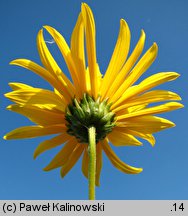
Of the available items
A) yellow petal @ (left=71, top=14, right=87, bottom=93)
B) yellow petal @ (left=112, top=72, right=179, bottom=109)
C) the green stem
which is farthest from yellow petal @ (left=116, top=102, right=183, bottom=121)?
the green stem

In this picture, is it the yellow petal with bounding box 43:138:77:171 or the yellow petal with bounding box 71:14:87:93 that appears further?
→ the yellow petal with bounding box 43:138:77:171

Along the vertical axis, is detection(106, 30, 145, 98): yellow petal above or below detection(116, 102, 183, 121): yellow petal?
above

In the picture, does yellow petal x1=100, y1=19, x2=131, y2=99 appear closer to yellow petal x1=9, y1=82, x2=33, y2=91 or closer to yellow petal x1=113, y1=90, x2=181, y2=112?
yellow petal x1=113, y1=90, x2=181, y2=112

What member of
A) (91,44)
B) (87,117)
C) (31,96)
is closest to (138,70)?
(91,44)

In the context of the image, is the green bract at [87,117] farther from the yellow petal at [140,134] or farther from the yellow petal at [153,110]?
the yellow petal at [140,134]

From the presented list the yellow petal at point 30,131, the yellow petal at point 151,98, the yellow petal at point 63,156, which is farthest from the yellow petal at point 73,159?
the yellow petal at point 151,98

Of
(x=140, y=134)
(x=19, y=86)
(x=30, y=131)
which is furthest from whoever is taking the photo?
(x=140, y=134)

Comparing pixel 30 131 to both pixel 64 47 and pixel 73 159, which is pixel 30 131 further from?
pixel 64 47
